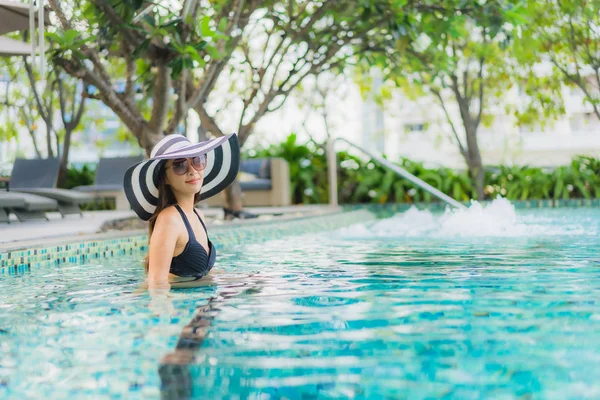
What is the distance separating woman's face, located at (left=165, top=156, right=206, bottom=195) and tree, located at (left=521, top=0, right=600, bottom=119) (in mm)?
9790

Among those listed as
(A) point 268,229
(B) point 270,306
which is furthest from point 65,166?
(B) point 270,306

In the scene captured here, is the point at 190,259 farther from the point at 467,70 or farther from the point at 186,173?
the point at 467,70

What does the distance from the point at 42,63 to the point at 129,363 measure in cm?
368

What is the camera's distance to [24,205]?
28.5ft

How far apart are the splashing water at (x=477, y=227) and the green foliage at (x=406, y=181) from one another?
5.12m

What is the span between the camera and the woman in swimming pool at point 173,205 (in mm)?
3298

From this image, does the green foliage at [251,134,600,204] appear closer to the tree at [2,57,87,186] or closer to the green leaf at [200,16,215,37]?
the tree at [2,57,87,186]

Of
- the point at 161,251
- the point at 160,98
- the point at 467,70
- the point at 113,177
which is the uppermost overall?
the point at 467,70

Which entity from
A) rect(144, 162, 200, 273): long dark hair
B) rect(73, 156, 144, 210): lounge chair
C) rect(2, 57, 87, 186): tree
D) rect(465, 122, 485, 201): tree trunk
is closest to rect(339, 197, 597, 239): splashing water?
rect(144, 162, 200, 273): long dark hair

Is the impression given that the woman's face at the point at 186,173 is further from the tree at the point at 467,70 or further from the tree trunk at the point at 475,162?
the tree trunk at the point at 475,162

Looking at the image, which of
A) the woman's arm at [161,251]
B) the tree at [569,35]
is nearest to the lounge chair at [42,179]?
the woman's arm at [161,251]

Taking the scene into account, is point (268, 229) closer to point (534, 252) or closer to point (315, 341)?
point (534, 252)

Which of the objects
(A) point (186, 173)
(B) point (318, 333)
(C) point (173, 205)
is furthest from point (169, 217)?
(B) point (318, 333)

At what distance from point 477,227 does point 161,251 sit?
513 centimetres
